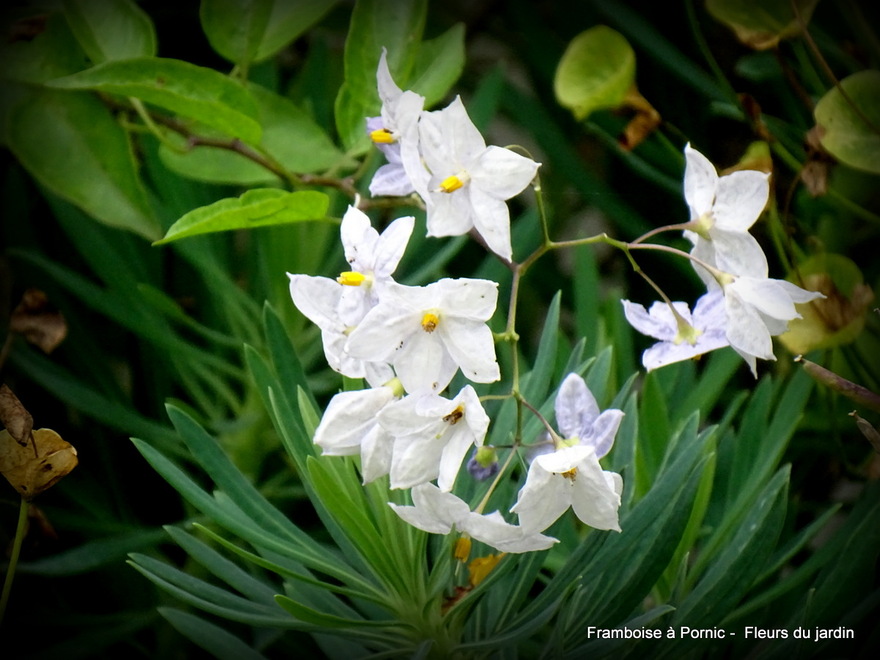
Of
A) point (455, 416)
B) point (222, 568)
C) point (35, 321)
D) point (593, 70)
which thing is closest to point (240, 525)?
point (222, 568)

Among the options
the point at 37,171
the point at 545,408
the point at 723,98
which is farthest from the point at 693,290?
the point at 37,171

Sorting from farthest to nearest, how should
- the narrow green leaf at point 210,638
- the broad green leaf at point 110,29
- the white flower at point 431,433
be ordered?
the broad green leaf at point 110,29, the narrow green leaf at point 210,638, the white flower at point 431,433

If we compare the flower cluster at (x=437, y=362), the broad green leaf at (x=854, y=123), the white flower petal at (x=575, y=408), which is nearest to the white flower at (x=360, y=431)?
the flower cluster at (x=437, y=362)

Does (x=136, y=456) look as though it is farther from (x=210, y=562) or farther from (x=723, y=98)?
(x=723, y=98)

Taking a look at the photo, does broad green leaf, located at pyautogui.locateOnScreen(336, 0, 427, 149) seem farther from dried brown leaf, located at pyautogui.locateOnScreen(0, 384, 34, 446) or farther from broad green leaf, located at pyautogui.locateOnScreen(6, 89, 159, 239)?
dried brown leaf, located at pyautogui.locateOnScreen(0, 384, 34, 446)

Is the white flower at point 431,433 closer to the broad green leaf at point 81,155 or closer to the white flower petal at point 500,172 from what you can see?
the white flower petal at point 500,172

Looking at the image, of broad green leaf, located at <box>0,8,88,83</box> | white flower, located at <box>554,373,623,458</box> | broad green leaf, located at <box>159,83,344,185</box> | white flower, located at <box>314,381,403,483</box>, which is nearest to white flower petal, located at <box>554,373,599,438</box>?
white flower, located at <box>554,373,623,458</box>
